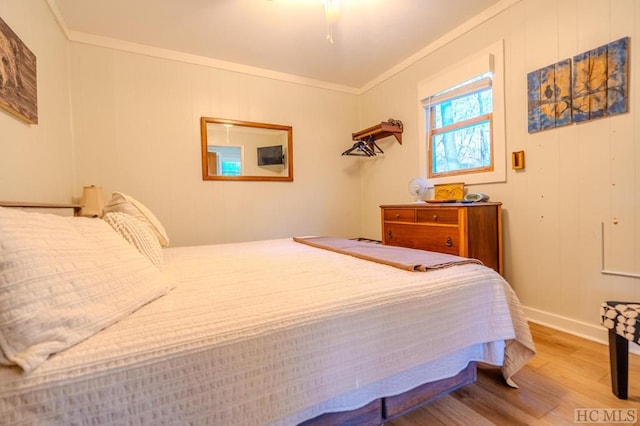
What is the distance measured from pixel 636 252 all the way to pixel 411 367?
171 centimetres

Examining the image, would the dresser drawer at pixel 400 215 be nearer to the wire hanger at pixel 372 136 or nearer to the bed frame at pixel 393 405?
the wire hanger at pixel 372 136

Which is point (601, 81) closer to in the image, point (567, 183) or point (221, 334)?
point (567, 183)

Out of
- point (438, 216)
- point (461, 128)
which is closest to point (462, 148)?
point (461, 128)

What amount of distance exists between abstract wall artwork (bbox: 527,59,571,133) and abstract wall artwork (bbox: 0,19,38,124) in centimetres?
327

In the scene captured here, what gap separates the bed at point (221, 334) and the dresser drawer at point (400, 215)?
1.19 metres

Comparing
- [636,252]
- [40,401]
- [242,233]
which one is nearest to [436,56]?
[636,252]

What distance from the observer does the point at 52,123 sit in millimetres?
2113

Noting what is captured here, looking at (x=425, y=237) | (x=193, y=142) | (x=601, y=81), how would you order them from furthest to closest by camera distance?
1. (x=193, y=142)
2. (x=425, y=237)
3. (x=601, y=81)

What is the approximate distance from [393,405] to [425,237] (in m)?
1.51

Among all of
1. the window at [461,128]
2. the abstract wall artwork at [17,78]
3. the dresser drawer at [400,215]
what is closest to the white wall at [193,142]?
the abstract wall artwork at [17,78]

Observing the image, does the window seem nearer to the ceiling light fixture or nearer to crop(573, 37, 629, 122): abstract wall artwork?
crop(573, 37, 629, 122): abstract wall artwork

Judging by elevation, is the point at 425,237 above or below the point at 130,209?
below

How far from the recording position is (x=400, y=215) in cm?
261

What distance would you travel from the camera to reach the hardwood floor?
46.7 inches
